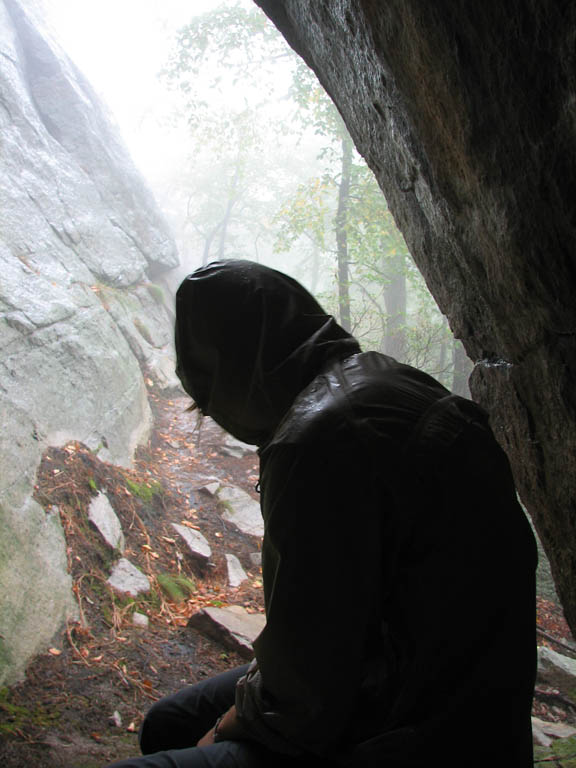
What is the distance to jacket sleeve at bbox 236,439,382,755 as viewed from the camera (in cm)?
128

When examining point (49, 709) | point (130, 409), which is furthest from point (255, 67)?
point (49, 709)

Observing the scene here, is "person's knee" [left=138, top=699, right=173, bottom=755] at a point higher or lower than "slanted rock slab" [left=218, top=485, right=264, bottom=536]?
higher

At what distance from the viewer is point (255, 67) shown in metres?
16.7

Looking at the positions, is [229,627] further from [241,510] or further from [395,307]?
[395,307]

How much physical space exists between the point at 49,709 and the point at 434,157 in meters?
3.70

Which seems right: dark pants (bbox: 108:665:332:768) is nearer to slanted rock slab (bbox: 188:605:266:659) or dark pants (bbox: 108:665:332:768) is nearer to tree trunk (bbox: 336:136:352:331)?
slanted rock slab (bbox: 188:605:266:659)

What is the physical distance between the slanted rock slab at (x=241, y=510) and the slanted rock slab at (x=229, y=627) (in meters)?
1.93

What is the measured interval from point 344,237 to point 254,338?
10655 millimetres

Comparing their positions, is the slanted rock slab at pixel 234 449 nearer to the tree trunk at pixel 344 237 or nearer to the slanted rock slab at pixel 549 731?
the tree trunk at pixel 344 237

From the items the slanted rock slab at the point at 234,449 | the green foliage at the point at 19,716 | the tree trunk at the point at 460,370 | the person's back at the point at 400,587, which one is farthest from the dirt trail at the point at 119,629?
the tree trunk at the point at 460,370

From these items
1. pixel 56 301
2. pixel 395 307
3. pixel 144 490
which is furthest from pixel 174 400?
pixel 395 307

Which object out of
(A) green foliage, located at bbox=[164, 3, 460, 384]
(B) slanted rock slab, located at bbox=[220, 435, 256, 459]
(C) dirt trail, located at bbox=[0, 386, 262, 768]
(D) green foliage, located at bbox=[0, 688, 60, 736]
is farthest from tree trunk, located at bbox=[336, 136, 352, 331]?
(D) green foliage, located at bbox=[0, 688, 60, 736]

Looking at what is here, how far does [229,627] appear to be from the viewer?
4262 mm

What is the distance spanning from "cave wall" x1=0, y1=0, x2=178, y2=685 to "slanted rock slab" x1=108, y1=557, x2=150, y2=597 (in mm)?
530
